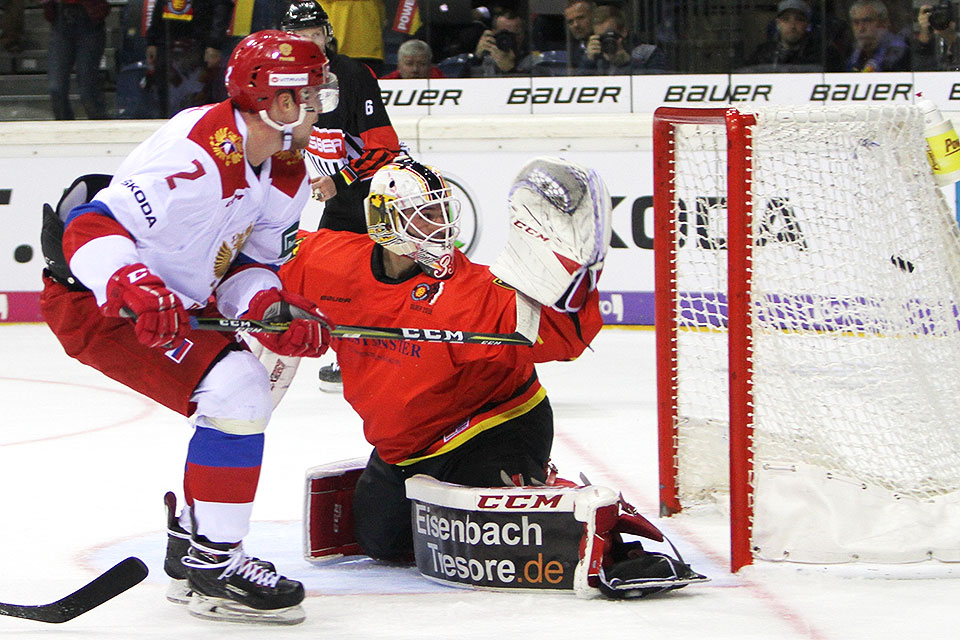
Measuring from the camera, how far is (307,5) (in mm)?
3891

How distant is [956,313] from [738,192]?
19.8 inches

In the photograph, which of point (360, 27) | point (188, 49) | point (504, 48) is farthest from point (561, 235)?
point (188, 49)

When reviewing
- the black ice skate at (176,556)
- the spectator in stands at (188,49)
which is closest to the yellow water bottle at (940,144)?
the black ice skate at (176,556)

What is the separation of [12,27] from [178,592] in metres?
4.87

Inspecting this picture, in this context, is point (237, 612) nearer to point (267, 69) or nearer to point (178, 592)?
point (178, 592)

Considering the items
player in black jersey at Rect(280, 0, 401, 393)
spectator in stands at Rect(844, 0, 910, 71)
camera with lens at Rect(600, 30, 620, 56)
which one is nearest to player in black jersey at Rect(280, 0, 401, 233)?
player in black jersey at Rect(280, 0, 401, 393)

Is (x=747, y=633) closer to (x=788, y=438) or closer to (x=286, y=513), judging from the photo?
(x=788, y=438)

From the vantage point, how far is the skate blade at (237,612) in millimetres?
2244

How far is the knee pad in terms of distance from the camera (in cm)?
220

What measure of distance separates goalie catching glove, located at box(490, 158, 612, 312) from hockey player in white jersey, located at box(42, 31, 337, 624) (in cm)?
37

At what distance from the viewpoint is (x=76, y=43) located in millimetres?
6406

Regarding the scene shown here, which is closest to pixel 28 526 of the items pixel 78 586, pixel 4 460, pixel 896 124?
pixel 78 586

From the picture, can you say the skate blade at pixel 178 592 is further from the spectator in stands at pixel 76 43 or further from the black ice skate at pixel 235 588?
the spectator in stands at pixel 76 43

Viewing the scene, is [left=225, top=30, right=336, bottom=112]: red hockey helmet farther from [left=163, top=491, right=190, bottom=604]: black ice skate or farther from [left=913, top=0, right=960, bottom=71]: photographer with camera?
[left=913, top=0, right=960, bottom=71]: photographer with camera
